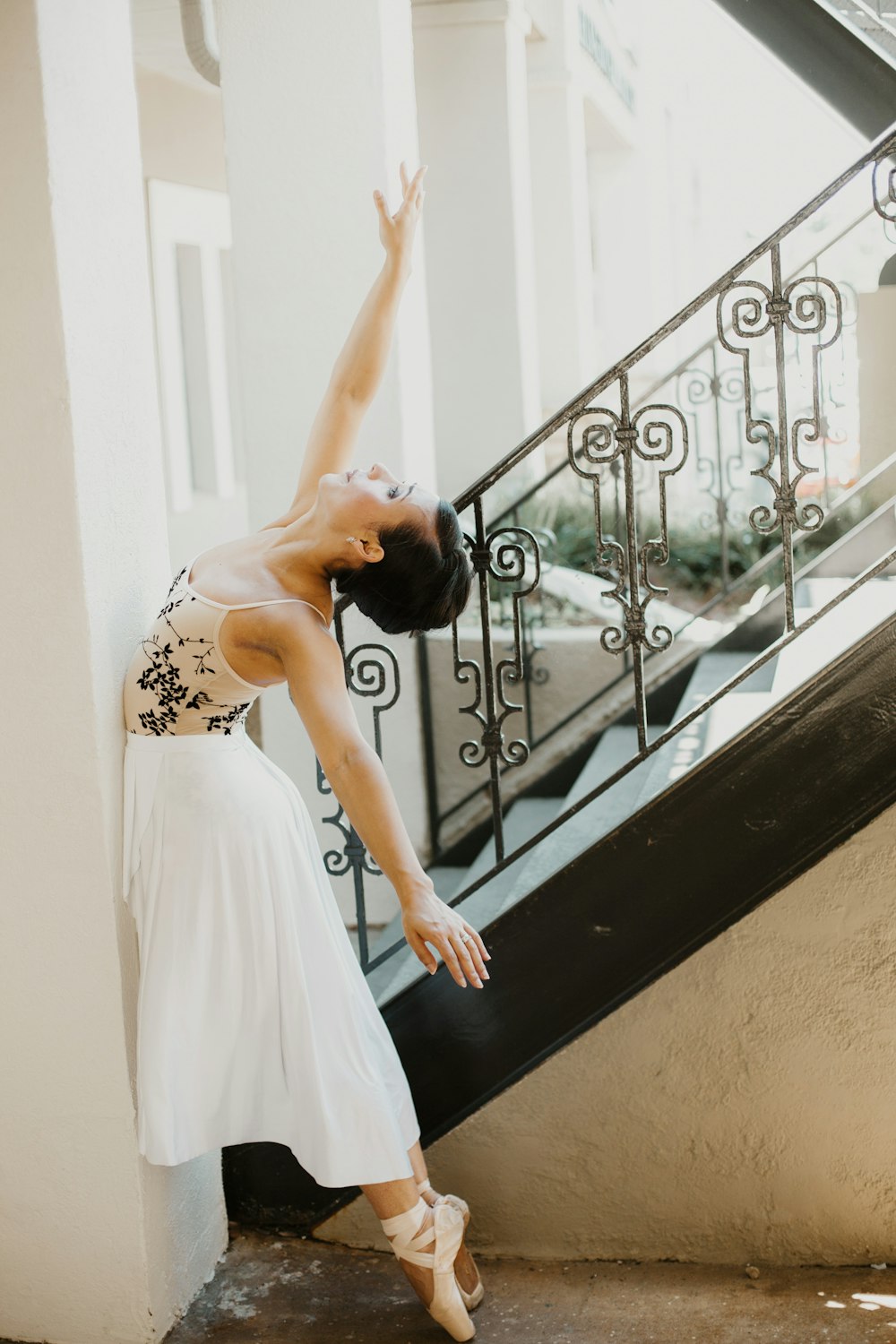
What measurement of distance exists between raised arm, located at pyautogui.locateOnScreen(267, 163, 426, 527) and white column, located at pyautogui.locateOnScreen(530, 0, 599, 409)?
272 inches

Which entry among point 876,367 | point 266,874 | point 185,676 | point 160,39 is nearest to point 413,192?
point 185,676

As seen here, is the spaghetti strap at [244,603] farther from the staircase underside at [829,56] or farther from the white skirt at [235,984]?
the staircase underside at [829,56]

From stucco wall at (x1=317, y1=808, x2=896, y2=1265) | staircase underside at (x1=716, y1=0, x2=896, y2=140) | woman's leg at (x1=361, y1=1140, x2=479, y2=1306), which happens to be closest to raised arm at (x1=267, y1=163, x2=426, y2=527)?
stucco wall at (x1=317, y1=808, x2=896, y2=1265)

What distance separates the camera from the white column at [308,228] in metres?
4.61

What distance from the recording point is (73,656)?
9.37 ft

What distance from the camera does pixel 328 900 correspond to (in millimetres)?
3080

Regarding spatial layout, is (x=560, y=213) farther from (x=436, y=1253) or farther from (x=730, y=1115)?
(x=436, y=1253)

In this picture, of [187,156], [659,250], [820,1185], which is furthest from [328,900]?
[659,250]

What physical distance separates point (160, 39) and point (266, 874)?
18.8 feet

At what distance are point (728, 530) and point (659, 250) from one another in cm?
626

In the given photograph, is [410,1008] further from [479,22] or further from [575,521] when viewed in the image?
[479,22]

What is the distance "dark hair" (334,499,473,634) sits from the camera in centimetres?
274

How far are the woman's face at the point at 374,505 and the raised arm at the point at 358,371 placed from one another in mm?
317

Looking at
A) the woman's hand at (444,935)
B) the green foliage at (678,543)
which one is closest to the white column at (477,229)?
the green foliage at (678,543)
